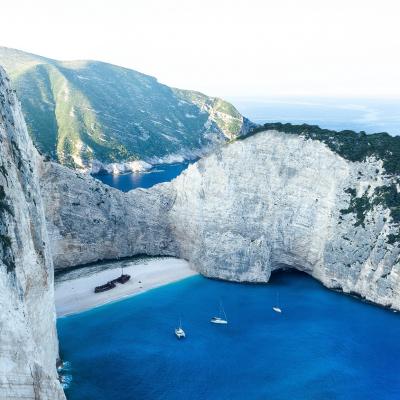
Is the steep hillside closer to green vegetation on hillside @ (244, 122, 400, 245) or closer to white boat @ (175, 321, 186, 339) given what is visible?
green vegetation on hillside @ (244, 122, 400, 245)

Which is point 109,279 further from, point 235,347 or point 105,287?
point 235,347

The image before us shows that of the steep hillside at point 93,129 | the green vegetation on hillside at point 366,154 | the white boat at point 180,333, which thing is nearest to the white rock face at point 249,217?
the green vegetation on hillside at point 366,154

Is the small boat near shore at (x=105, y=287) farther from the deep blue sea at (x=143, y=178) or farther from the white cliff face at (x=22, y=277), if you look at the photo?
the deep blue sea at (x=143, y=178)

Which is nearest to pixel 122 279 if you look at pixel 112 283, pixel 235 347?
pixel 112 283

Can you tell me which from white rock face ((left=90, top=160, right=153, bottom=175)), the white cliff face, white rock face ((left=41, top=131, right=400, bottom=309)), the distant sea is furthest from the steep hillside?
the white cliff face

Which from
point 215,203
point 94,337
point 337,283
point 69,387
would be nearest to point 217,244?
point 215,203
